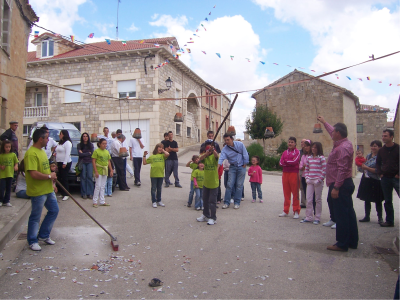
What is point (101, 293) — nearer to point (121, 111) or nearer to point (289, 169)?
point (289, 169)

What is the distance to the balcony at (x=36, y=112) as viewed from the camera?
24203mm

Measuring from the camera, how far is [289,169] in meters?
7.08

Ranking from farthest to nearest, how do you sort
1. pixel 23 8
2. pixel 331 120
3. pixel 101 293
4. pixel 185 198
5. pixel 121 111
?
pixel 331 120
pixel 121 111
pixel 23 8
pixel 185 198
pixel 101 293

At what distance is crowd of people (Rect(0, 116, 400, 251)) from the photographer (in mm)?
4809

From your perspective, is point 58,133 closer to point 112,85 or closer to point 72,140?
point 72,140

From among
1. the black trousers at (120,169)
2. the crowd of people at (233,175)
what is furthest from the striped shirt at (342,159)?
the black trousers at (120,169)

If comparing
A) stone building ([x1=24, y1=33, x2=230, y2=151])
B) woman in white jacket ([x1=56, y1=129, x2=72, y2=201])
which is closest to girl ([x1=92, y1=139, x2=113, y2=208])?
woman in white jacket ([x1=56, y1=129, x2=72, y2=201])

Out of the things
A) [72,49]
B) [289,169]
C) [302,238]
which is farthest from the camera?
[72,49]

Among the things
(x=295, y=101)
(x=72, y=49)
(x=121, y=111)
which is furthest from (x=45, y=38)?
(x=295, y=101)

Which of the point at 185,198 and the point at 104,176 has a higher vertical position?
the point at 104,176

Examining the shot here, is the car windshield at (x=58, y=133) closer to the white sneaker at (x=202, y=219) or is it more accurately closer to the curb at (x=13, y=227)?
the curb at (x=13, y=227)

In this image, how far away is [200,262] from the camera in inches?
169

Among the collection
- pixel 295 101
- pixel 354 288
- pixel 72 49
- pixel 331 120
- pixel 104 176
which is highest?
pixel 72 49

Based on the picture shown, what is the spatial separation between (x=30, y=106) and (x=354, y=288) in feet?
90.6
